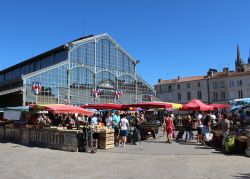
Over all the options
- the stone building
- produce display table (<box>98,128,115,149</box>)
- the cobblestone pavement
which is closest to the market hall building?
produce display table (<box>98,128,115,149</box>)

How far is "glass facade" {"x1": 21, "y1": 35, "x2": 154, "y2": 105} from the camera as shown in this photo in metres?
36.8

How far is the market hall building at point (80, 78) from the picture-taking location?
1430 inches

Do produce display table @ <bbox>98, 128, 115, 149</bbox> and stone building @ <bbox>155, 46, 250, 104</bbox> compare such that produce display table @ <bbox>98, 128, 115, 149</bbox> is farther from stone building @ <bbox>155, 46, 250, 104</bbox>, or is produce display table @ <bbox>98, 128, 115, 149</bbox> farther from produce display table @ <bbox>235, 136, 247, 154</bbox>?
stone building @ <bbox>155, 46, 250, 104</bbox>

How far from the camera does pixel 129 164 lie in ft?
36.3

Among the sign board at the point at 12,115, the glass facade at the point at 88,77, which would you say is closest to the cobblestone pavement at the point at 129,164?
the sign board at the point at 12,115

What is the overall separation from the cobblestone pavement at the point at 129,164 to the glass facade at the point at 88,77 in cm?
2318

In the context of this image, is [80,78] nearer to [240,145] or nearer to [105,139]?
[105,139]

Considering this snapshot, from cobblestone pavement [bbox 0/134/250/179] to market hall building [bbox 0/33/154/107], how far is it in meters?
22.9

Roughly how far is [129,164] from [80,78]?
3072 centimetres

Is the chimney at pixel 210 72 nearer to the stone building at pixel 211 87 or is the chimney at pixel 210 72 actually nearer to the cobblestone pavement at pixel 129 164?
the stone building at pixel 211 87

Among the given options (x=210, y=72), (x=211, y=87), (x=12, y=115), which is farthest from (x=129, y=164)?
(x=210, y=72)

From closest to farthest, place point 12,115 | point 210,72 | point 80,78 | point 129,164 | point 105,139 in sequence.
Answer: point 129,164
point 105,139
point 12,115
point 80,78
point 210,72

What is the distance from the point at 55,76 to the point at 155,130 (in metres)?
20.2

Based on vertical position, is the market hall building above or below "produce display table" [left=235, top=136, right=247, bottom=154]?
above
